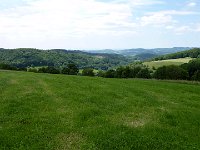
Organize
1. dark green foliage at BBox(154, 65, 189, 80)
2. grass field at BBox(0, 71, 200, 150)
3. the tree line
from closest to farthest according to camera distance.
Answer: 1. grass field at BBox(0, 71, 200, 150)
2. the tree line
3. dark green foliage at BBox(154, 65, 189, 80)

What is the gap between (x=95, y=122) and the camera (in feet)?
56.2


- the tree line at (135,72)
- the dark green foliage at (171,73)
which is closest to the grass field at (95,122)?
the tree line at (135,72)

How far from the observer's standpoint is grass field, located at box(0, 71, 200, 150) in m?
14.1

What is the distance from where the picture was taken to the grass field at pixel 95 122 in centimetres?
1409

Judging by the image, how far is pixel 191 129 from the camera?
17.1 meters

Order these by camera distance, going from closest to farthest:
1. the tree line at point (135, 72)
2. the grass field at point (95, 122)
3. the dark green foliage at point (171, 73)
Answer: the grass field at point (95, 122) < the tree line at point (135, 72) < the dark green foliage at point (171, 73)

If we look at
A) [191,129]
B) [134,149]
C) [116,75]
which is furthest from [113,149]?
[116,75]

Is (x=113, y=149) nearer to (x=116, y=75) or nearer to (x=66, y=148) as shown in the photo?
(x=66, y=148)

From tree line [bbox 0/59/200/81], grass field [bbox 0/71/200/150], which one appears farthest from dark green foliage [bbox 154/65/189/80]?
grass field [bbox 0/71/200/150]

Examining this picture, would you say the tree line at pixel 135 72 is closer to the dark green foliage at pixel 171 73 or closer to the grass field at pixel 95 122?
the dark green foliage at pixel 171 73

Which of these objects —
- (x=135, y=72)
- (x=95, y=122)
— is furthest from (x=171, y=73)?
(x=95, y=122)

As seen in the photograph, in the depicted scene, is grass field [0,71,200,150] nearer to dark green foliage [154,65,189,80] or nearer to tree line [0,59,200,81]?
tree line [0,59,200,81]

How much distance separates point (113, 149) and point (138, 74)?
96.5 meters

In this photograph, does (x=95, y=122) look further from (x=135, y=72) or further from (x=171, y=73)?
(x=135, y=72)
